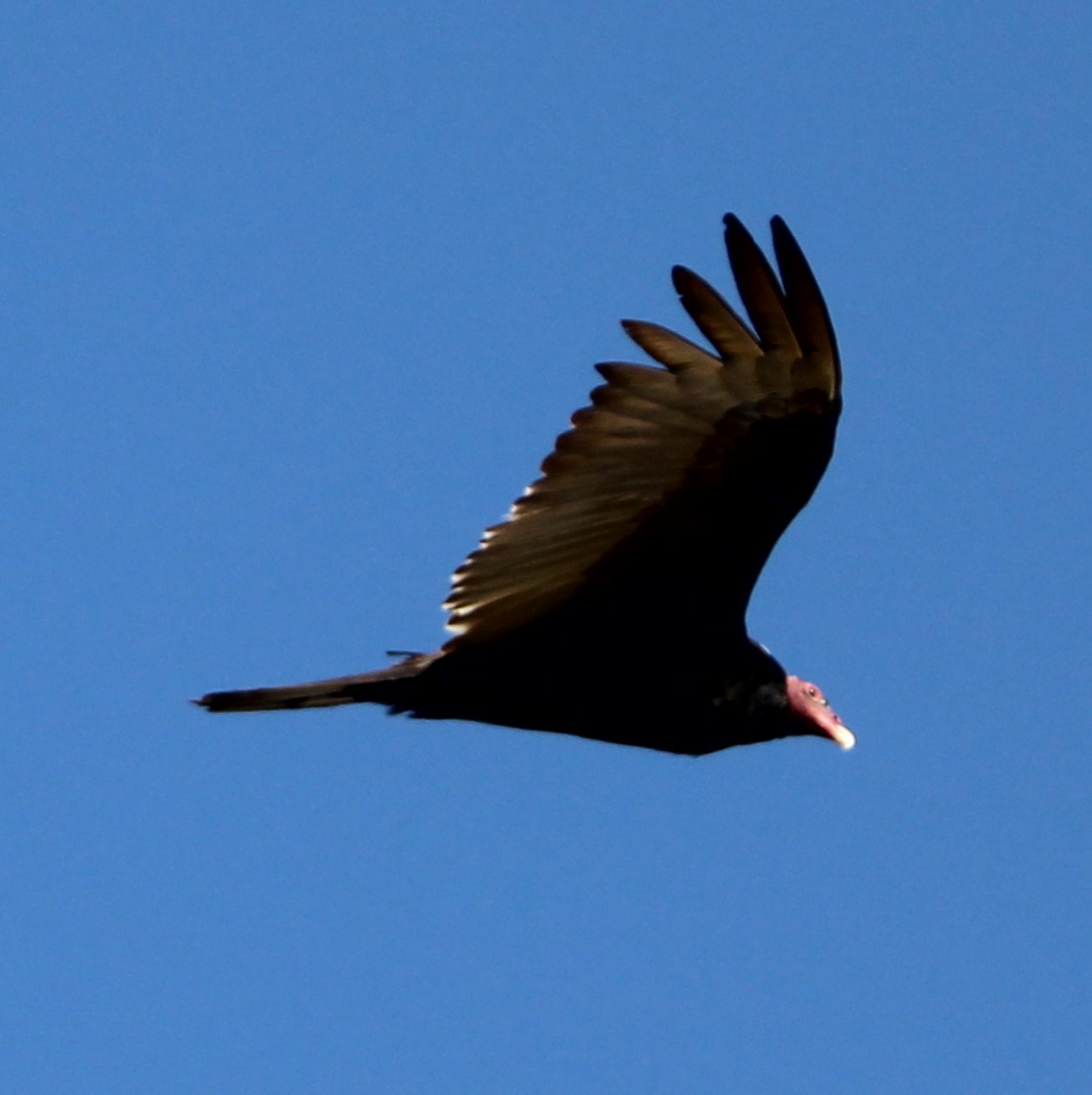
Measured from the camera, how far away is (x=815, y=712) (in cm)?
965

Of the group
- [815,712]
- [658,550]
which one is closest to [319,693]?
[658,550]

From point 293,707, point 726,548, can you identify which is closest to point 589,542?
point 726,548

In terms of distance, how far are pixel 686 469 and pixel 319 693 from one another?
49.8 inches

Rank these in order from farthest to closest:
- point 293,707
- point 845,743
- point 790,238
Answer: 1. point 845,743
2. point 293,707
3. point 790,238

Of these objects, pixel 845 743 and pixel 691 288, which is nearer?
pixel 691 288

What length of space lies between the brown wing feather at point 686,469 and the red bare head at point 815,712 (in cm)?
57

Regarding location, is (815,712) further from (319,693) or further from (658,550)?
(319,693)

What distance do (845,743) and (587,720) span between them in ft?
3.17

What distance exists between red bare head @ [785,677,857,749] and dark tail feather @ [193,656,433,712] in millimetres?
1230

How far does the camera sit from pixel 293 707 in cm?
907

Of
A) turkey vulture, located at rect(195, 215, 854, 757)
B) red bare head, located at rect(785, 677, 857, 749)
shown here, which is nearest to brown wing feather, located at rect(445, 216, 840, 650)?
turkey vulture, located at rect(195, 215, 854, 757)

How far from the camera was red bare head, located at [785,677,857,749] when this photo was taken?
9531mm

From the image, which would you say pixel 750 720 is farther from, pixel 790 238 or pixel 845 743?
pixel 790 238

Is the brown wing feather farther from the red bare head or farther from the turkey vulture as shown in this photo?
the red bare head
